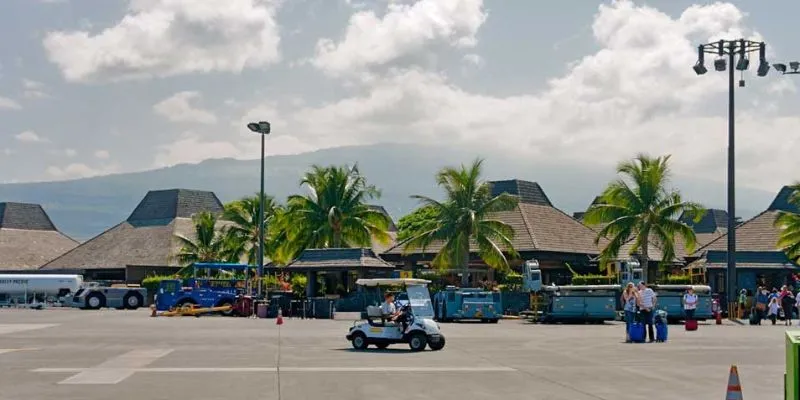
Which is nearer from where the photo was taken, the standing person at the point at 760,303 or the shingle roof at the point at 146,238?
the standing person at the point at 760,303

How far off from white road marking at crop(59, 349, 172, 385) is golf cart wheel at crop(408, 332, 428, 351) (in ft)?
18.1

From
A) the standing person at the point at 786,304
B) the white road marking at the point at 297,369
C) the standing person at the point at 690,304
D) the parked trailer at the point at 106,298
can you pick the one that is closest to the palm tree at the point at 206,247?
the parked trailer at the point at 106,298

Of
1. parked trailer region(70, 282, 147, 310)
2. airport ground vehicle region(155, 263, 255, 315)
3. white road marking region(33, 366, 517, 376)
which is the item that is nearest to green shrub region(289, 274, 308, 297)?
parked trailer region(70, 282, 147, 310)

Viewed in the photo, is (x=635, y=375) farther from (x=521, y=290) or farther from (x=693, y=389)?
(x=521, y=290)

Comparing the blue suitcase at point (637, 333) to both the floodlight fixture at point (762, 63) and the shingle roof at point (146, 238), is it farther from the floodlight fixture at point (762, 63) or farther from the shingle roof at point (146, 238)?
the shingle roof at point (146, 238)

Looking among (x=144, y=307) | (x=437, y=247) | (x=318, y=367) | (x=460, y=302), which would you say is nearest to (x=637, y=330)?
(x=318, y=367)

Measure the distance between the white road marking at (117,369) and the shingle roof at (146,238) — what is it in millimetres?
50778

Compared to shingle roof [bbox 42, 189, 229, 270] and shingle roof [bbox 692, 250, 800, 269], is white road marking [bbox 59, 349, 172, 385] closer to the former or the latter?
shingle roof [bbox 692, 250, 800, 269]

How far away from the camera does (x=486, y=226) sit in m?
51.3

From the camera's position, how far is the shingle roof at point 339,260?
50062 millimetres

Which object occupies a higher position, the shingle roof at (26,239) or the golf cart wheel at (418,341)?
the shingle roof at (26,239)

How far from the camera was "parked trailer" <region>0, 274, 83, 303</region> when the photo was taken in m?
60.6

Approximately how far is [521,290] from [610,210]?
6.50 m

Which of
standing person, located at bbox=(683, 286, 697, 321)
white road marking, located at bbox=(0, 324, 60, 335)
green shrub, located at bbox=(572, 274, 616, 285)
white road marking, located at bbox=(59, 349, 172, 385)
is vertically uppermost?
green shrub, located at bbox=(572, 274, 616, 285)
